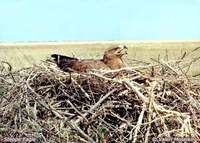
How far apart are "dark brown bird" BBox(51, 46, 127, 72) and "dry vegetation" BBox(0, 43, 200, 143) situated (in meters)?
0.38

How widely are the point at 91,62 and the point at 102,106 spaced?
1.12 meters

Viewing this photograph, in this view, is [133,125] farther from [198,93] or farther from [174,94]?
[198,93]

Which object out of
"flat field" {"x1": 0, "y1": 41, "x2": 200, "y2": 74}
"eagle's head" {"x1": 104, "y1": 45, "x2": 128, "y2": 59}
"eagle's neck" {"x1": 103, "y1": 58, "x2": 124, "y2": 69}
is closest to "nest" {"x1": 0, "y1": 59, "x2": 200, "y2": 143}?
"eagle's neck" {"x1": 103, "y1": 58, "x2": 124, "y2": 69}

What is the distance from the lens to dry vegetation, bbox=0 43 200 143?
3385mm

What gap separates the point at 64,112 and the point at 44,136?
0.24 metres

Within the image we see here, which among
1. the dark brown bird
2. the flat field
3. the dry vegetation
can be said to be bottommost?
the flat field

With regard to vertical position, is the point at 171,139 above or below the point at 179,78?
below

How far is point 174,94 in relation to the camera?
12.1 ft

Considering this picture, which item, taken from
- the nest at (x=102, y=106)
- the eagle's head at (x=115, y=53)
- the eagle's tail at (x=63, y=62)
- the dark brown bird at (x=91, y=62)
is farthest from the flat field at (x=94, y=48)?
the nest at (x=102, y=106)

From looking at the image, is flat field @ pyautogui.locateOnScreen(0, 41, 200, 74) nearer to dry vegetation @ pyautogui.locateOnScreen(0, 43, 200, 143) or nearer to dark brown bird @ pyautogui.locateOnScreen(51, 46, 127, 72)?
dark brown bird @ pyautogui.locateOnScreen(51, 46, 127, 72)

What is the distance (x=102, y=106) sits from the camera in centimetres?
349

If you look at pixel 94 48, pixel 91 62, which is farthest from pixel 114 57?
pixel 94 48

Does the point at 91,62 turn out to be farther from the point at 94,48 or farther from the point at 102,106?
the point at 94,48

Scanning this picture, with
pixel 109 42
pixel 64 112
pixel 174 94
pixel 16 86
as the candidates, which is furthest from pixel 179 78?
pixel 109 42
